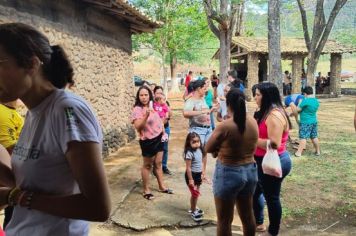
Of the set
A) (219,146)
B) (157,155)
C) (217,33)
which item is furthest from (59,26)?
(217,33)

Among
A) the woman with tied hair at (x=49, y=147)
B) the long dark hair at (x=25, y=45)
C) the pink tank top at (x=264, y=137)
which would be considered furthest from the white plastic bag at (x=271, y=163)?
the long dark hair at (x=25, y=45)

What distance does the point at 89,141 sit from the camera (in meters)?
A: 1.37

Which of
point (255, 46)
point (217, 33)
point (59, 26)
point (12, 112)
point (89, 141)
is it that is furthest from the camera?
point (255, 46)

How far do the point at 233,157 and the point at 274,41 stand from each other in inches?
241

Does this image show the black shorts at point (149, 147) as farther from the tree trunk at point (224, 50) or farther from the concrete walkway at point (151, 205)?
the tree trunk at point (224, 50)

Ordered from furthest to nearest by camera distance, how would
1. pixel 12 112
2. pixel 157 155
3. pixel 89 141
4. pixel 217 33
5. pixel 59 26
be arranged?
pixel 217 33, pixel 59 26, pixel 157 155, pixel 12 112, pixel 89 141

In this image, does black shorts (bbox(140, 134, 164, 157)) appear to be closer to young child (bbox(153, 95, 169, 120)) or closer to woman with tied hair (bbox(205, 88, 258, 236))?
young child (bbox(153, 95, 169, 120))

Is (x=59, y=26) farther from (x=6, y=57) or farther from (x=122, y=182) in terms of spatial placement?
(x=6, y=57)

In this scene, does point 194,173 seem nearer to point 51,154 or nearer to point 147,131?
point 147,131

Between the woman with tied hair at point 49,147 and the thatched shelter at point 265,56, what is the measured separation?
21569mm

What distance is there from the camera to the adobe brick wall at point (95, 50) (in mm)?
6102

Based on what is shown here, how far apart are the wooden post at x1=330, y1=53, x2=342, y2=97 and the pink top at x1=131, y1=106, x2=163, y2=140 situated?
22.0 metres

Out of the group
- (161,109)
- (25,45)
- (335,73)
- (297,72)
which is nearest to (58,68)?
(25,45)

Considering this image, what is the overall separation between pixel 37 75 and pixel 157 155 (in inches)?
183
